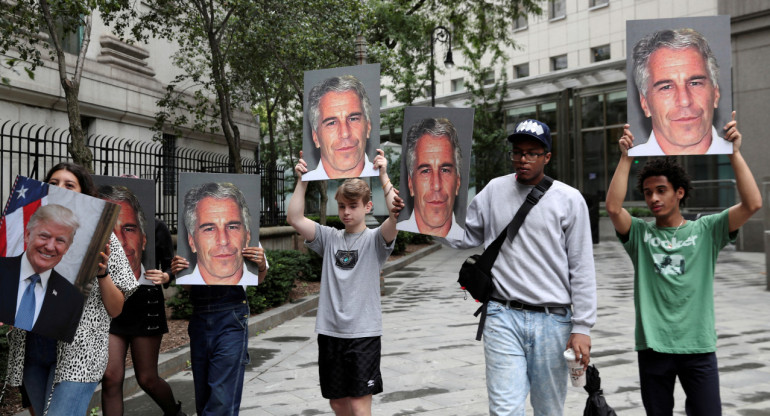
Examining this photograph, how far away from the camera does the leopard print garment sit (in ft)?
10.2

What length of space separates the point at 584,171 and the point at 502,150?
6.40 metres

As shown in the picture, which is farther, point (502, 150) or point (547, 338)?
point (502, 150)

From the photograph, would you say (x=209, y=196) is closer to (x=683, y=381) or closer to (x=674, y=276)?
(x=674, y=276)

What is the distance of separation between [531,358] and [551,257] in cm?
54

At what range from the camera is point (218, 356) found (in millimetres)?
4160

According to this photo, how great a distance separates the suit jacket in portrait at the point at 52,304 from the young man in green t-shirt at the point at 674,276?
2753 mm

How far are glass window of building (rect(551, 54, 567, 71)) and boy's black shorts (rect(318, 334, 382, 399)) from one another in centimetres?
3293

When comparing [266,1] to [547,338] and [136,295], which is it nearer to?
[136,295]

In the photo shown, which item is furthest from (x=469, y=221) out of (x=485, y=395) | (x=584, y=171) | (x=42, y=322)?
(x=584, y=171)

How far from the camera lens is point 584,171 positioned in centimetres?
3353

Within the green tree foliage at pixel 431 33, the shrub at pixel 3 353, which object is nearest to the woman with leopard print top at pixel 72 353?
the shrub at pixel 3 353

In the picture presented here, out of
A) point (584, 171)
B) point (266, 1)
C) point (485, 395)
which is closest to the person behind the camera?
point (485, 395)

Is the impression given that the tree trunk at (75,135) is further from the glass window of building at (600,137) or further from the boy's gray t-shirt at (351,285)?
the glass window of building at (600,137)

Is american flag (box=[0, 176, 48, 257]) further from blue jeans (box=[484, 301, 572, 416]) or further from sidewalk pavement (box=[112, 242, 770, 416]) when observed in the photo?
sidewalk pavement (box=[112, 242, 770, 416])
